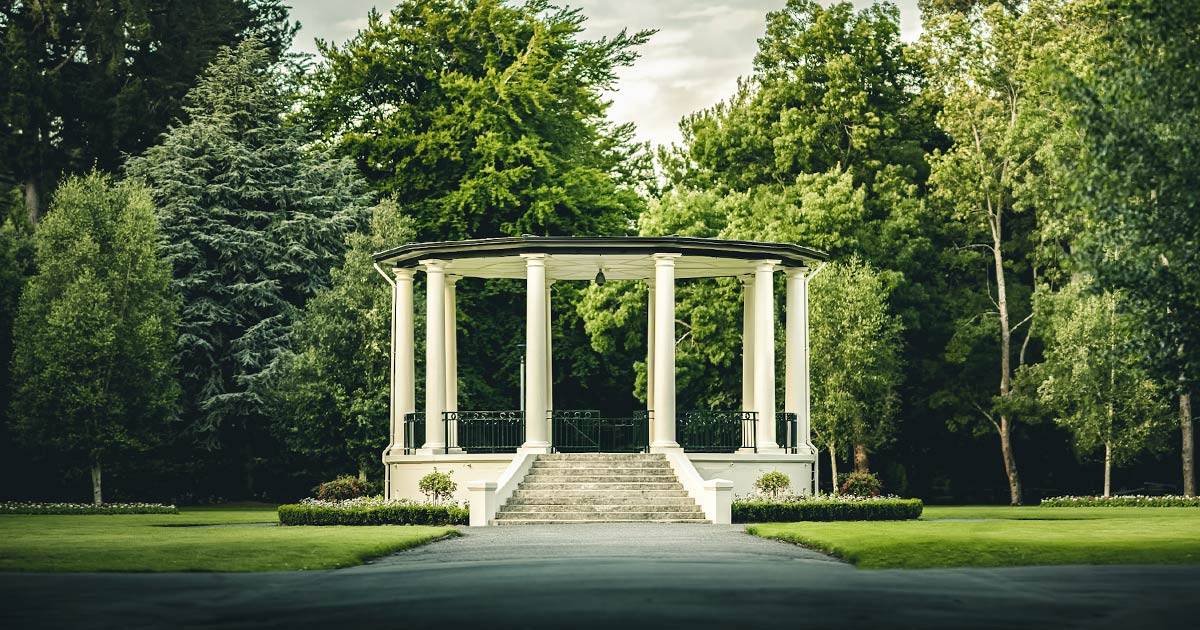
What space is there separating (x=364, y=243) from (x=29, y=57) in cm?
1612

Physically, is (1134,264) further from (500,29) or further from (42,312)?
(500,29)

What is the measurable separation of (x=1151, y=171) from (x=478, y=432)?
24480mm

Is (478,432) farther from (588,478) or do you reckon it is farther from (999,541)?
(999,541)

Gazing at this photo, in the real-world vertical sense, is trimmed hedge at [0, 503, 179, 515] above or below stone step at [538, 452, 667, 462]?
below

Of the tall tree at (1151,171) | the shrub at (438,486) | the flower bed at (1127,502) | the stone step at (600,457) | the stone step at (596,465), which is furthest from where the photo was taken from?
the flower bed at (1127,502)

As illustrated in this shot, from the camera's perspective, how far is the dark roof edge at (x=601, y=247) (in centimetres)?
3997

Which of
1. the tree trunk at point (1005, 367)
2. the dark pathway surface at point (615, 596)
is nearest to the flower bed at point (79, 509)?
the dark pathway surface at point (615, 596)

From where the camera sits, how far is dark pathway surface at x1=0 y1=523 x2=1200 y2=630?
1434 cm

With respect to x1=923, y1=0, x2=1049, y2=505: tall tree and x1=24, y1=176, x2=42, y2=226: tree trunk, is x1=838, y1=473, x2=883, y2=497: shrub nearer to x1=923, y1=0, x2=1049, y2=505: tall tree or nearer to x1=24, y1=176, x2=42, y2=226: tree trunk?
x1=923, y1=0, x2=1049, y2=505: tall tree

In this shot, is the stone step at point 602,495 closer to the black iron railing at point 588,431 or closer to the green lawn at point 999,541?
the green lawn at point 999,541

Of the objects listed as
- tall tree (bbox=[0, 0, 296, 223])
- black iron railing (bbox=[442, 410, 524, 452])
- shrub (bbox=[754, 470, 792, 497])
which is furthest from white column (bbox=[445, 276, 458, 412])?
tall tree (bbox=[0, 0, 296, 223])

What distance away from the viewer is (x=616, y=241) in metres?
40.2

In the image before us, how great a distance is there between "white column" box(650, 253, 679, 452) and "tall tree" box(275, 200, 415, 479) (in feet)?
46.6

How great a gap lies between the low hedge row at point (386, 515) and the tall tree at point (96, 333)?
15710mm
